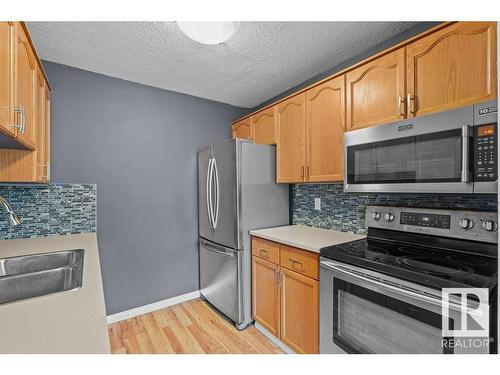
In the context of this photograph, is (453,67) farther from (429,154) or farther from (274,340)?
(274,340)

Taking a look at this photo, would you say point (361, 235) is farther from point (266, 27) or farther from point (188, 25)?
point (188, 25)

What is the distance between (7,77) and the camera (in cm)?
102

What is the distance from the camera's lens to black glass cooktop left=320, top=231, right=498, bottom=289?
3.50 ft

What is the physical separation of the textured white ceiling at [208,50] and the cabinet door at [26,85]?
442 mm

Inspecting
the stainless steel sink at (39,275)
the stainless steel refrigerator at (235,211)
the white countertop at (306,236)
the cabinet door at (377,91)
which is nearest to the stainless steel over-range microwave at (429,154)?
the cabinet door at (377,91)

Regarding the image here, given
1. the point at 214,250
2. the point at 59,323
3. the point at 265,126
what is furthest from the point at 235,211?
the point at 59,323

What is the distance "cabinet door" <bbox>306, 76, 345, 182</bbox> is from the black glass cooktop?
55 centimetres

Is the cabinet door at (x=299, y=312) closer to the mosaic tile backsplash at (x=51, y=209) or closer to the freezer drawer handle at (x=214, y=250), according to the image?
the freezer drawer handle at (x=214, y=250)

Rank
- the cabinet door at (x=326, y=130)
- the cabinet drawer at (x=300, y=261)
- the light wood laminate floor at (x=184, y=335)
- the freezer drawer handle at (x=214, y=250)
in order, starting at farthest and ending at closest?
the freezer drawer handle at (x=214, y=250), the light wood laminate floor at (x=184, y=335), the cabinet door at (x=326, y=130), the cabinet drawer at (x=300, y=261)

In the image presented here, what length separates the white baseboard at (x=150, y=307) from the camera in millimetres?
2389

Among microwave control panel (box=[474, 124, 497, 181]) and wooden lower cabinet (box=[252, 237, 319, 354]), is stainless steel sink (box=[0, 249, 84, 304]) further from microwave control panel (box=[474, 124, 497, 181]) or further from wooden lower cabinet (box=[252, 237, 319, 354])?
microwave control panel (box=[474, 124, 497, 181])

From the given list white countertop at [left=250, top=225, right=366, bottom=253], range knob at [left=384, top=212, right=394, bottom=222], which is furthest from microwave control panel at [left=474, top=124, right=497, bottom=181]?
white countertop at [left=250, top=225, right=366, bottom=253]

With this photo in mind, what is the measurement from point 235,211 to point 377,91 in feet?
4.61

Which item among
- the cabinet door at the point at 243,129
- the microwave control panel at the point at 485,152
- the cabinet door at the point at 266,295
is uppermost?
the cabinet door at the point at 243,129
